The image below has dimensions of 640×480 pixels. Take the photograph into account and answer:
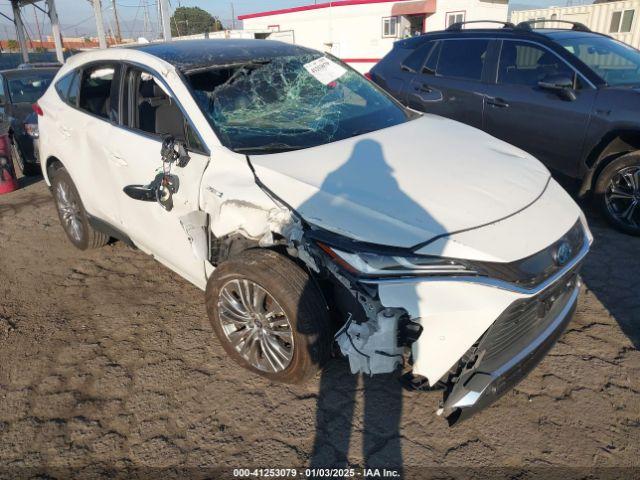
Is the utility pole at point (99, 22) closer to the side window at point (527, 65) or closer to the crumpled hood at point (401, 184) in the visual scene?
the side window at point (527, 65)

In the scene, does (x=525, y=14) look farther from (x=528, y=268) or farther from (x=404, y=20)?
(x=528, y=268)

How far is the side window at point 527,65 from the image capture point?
4887 mm

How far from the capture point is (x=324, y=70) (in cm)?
382

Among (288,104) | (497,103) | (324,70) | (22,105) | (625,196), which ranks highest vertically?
(324,70)

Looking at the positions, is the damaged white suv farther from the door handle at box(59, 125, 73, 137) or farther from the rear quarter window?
the rear quarter window

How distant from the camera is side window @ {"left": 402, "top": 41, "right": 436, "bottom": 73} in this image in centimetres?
604

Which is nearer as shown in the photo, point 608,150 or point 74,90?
point 74,90

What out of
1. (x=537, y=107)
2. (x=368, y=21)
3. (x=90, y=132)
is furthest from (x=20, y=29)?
(x=537, y=107)

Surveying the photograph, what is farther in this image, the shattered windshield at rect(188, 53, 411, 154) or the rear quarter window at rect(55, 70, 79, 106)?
the rear quarter window at rect(55, 70, 79, 106)

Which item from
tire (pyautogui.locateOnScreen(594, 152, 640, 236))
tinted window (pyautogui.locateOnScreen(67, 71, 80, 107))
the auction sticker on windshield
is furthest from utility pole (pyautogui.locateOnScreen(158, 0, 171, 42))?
tire (pyautogui.locateOnScreen(594, 152, 640, 236))

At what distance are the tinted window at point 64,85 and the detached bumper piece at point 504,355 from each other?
13.1ft

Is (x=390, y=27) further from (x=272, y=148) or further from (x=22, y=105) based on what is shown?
(x=272, y=148)

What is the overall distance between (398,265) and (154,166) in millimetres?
1810

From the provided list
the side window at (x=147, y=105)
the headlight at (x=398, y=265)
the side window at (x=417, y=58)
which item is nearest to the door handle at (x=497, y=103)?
the side window at (x=417, y=58)
